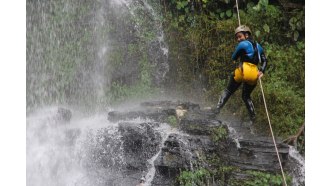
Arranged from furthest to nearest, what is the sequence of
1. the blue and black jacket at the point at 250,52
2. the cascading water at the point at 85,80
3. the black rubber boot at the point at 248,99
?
the cascading water at the point at 85,80 < the black rubber boot at the point at 248,99 < the blue and black jacket at the point at 250,52

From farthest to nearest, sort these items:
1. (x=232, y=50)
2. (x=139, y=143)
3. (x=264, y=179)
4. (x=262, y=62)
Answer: (x=139, y=143) → (x=232, y=50) → (x=262, y=62) → (x=264, y=179)

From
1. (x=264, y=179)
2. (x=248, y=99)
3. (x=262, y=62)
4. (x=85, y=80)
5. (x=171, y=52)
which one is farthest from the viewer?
(x=85, y=80)

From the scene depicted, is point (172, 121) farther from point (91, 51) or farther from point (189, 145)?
point (91, 51)

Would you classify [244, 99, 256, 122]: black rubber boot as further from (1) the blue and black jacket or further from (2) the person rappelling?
(1) the blue and black jacket

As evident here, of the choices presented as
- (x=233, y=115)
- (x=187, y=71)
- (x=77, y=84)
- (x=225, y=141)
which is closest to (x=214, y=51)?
(x=187, y=71)

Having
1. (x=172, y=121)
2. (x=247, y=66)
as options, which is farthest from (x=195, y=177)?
(x=247, y=66)

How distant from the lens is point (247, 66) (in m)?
3.79

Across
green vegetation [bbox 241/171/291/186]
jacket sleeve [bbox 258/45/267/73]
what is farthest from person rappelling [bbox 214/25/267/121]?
green vegetation [bbox 241/171/291/186]

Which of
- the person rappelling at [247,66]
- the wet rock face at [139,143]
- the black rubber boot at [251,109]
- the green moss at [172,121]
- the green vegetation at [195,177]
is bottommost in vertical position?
the green vegetation at [195,177]

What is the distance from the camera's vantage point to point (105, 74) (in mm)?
4824

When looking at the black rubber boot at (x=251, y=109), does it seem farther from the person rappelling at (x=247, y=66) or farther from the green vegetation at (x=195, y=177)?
the green vegetation at (x=195, y=177)

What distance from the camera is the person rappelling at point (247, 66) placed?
3783mm

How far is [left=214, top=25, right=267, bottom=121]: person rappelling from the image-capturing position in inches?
149

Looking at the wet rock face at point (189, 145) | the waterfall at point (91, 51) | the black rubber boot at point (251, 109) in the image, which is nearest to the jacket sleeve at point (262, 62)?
the black rubber boot at point (251, 109)
